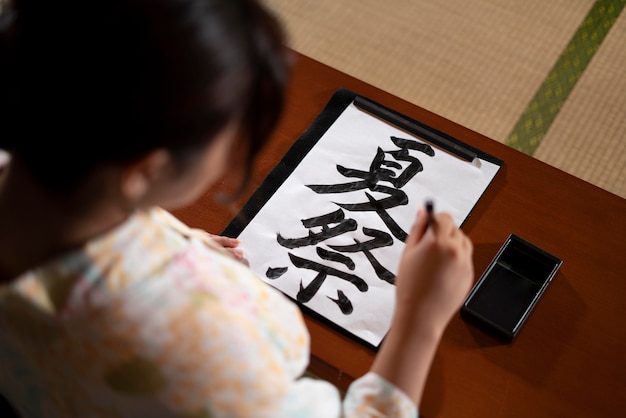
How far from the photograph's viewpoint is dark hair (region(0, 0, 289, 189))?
510mm

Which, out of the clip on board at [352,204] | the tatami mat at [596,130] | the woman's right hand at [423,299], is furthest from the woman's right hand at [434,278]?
the tatami mat at [596,130]

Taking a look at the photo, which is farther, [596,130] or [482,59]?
[482,59]

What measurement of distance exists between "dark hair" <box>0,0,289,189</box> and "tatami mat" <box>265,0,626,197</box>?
51.0 inches


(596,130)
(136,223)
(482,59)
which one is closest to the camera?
(136,223)

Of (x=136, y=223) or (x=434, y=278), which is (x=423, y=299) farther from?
(x=136, y=223)

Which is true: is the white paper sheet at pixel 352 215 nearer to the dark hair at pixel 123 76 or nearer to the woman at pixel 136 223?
the woman at pixel 136 223

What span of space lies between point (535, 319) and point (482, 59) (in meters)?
1.12

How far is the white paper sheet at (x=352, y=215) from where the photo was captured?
93cm

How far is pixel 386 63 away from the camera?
1.88 meters

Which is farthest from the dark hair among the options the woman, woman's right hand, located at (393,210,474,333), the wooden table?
the wooden table

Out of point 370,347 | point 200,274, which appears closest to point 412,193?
point 370,347

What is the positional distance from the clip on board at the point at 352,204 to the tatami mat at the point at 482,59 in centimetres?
72

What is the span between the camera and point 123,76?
0.51 meters

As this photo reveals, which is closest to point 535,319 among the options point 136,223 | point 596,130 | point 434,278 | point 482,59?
point 434,278
